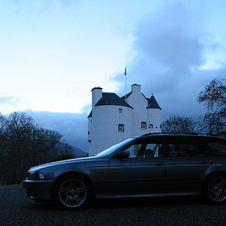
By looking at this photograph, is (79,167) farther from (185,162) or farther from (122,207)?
(185,162)

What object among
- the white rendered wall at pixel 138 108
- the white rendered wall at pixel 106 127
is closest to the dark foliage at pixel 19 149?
the white rendered wall at pixel 106 127

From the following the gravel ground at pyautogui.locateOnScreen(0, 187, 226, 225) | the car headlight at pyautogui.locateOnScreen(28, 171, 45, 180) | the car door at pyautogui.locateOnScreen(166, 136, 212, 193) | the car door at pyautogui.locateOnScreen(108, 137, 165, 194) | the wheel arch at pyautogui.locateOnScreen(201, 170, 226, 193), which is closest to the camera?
the gravel ground at pyautogui.locateOnScreen(0, 187, 226, 225)

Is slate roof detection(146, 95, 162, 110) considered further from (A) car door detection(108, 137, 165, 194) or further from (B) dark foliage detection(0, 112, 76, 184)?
(A) car door detection(108, 137, 165, 194)

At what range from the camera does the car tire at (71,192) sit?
19.6 feet

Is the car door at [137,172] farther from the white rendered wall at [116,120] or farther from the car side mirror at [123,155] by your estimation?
the white rendered wall at [116,120]

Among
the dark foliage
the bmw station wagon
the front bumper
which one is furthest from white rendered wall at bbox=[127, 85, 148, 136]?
the front bumper

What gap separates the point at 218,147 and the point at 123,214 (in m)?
3.14

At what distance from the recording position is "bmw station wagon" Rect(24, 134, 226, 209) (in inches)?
237

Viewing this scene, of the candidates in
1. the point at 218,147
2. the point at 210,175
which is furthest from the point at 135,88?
the point at 210,175

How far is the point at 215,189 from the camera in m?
6.66

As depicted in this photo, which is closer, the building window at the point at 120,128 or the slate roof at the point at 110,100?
the building window at the point at 120,128

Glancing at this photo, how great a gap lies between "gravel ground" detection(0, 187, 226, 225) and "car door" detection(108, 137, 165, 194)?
1.28 feet

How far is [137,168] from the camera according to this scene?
634cm

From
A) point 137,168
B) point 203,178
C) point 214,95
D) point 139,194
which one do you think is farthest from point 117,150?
point 214,95
